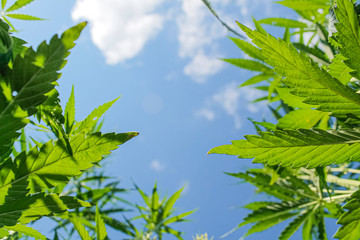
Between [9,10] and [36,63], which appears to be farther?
[9,10]

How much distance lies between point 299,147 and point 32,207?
484mm

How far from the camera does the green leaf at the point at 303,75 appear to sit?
560mm

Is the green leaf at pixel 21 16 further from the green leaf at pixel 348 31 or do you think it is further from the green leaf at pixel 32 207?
the green leaf at pixel 348 31

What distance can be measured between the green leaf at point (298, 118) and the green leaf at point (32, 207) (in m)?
0.71

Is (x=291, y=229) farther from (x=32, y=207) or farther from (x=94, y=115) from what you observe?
(x=32, y=207)

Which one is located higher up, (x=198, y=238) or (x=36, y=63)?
(x=36, y=63)

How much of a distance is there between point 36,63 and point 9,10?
3.07 ft

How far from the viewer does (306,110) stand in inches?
40.2

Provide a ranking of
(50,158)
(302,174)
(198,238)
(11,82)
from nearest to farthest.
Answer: (11,82) < (50,158) < (198,238) < (302,174)

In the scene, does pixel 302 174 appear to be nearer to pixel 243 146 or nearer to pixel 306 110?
pixel 306 110

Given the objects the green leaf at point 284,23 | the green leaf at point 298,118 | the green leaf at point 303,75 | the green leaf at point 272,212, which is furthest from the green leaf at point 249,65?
the green leaf at point 303,75

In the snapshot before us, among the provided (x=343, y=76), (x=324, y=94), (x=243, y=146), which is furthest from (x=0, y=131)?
(x=343, y=76)

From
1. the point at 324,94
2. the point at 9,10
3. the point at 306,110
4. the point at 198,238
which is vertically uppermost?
the point at 9,10

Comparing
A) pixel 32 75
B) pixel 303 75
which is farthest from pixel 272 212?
pixel 32 75
